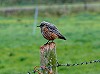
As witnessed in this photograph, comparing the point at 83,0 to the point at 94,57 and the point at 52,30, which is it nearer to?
the point at 94,57

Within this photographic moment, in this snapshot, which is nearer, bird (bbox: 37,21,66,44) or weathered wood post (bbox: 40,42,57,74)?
weathered wood post (bbox: 40,42,57,74)

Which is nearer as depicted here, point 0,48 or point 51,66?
point 51,66

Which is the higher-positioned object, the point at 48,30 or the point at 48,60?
the point at 48,30

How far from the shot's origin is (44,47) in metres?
5.54

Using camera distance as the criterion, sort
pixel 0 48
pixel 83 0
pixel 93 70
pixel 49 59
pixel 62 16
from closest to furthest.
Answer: pixel 49 59, pixel 93 70, pixel 0 48, pixel 62 16, pixel 83 0

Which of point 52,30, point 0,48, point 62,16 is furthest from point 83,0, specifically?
point 52,30

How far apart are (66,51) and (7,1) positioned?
40.6 m

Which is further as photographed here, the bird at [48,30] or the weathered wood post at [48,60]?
the bird at [48,30]

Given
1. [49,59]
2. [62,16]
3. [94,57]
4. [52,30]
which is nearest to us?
[49,59]

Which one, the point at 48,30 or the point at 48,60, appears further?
the point at 48,30

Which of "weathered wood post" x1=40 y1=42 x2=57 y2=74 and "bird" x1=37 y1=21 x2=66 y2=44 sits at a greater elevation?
"bird" x1=37 y1=21 x2=66 y2=44

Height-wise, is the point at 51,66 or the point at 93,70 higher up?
the point at 51,66

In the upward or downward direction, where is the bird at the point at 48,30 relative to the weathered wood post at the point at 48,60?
Result: upward

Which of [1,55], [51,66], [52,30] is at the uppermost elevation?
[52,30]
